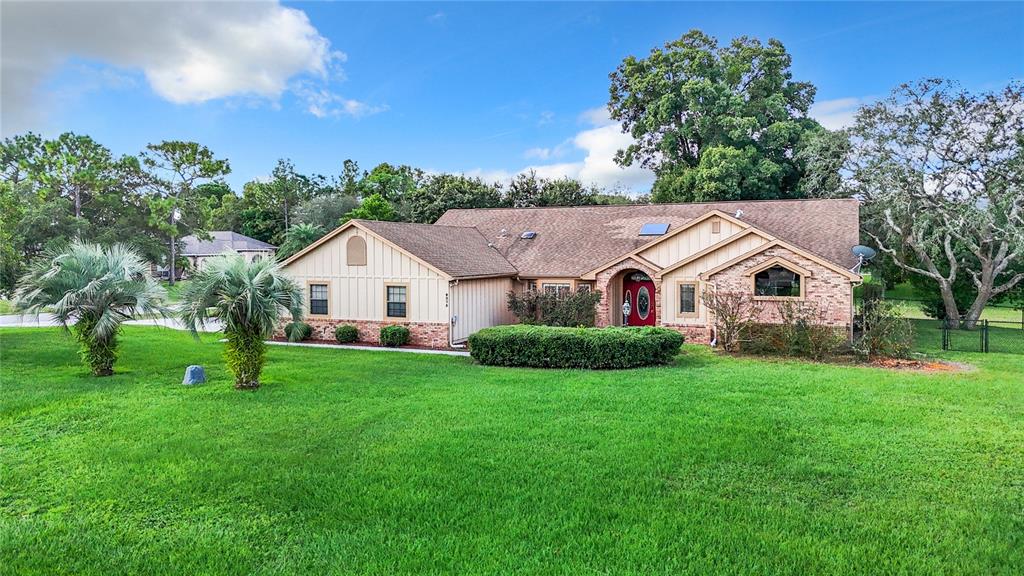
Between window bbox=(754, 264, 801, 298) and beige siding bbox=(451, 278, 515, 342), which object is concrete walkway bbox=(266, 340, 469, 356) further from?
window bbox=(754, 264, 801, 298)

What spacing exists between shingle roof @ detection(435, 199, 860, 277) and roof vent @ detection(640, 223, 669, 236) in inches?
11.5

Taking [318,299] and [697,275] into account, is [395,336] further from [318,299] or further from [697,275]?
[697,275]

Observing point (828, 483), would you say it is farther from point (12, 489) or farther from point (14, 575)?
point (12, 489)

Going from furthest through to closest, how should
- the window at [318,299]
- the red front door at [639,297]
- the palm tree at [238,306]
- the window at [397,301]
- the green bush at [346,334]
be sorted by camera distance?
1. the red front door at [639,297]
2. the window at [318,299]
3. the green bush at [346,334]
4. the window at [397,301]
5. the palm tree at [238,306]

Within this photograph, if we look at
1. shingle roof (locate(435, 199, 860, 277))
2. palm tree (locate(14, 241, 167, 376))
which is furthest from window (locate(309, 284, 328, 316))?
palm tree (locate(14, 241, 167, 376))

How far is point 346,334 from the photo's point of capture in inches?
768

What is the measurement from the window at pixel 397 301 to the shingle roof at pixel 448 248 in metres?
1.32

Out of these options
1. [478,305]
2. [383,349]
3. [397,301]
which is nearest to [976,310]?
[478,305]

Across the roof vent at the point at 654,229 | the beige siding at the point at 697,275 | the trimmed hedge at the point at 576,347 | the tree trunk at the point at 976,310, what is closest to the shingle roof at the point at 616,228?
the roof vent at the point at 654,229

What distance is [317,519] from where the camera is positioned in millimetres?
5902

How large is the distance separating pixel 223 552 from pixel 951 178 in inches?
1101

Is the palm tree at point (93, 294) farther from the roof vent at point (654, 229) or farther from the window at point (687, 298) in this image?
the roof vent at point (654, 229)

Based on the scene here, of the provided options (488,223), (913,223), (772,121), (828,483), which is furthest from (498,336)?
(772,121)

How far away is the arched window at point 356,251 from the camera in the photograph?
19609 mm
